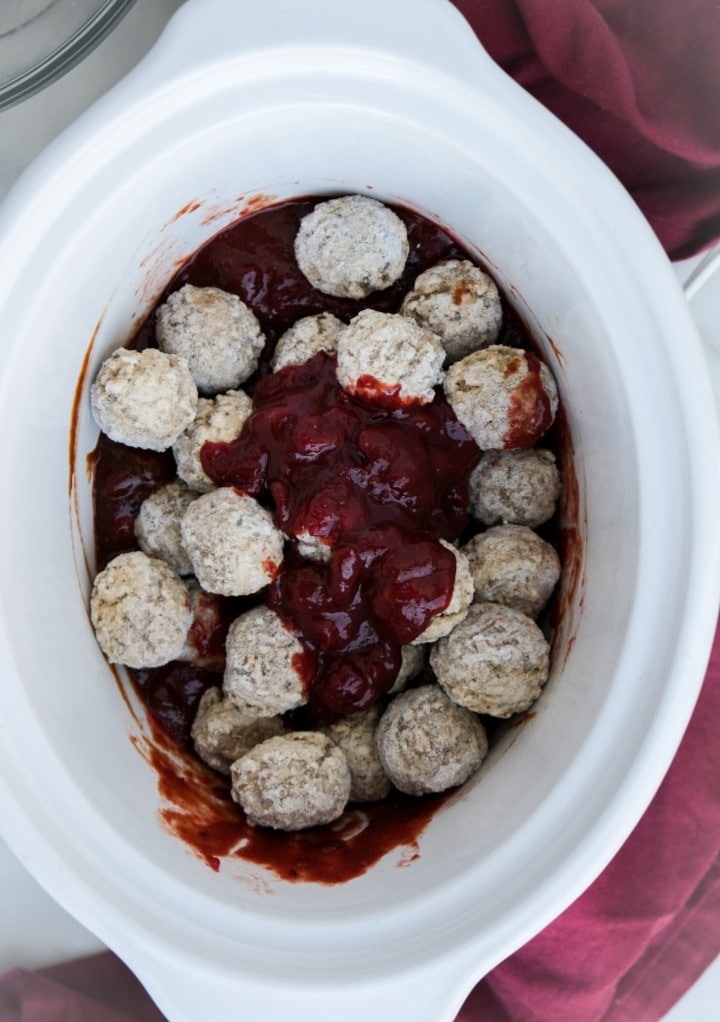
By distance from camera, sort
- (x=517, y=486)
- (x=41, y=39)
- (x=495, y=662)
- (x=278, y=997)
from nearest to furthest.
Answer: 1. (x=278, y=997)
2. (x=495, y=662)
3. (x=517, y=486)
4. (x=41, y=39)

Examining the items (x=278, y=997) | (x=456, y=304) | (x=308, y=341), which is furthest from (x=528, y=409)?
(x=278, y=997)

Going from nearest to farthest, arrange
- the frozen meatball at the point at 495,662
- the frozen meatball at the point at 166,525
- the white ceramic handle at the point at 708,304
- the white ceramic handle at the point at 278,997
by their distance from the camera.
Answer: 1. the white ceramic handle at the point at 278,997
2. the frozen meatball at the point at 495,662
3. the frozen meatball at the point at 166,525
4. the white ceramic handle at the point at 708,304

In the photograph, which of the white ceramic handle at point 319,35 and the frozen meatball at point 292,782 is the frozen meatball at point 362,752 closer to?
the frozen meatball at point 292,782

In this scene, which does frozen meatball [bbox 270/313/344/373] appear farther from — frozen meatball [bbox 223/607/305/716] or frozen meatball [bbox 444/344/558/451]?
frozen meatball [bbox 223/607/305/716]

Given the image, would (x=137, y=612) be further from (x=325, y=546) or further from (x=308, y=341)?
(x=308, y=341)

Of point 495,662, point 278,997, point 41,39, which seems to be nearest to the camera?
point 278,997

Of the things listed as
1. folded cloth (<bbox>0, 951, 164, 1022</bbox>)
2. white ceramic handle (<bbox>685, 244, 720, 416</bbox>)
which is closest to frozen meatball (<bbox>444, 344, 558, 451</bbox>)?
white ceramic handle (<bbox>685, 244, 720, 416</bbox>)

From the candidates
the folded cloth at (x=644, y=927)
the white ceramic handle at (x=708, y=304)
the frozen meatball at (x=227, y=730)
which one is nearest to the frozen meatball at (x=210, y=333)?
the frozen meatball at (x=227, y=730)
